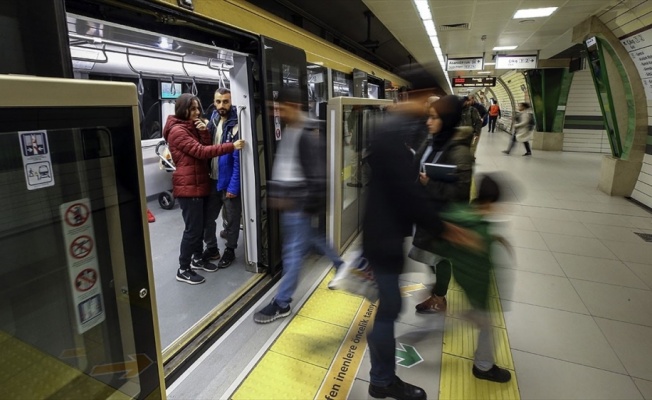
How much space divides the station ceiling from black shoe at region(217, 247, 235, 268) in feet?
8.39

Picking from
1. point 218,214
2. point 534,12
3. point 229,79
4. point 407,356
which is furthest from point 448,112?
point 534,12

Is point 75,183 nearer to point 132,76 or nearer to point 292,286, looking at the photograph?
point 292,286

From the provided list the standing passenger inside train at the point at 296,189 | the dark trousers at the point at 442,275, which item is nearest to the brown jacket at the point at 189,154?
the standing passenger inside train at the point at 296,189

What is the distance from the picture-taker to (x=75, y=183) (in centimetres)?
132

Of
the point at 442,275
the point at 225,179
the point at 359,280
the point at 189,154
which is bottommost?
the point at 442,275

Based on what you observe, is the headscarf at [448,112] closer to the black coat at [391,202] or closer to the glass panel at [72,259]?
the black coat at [391,202]

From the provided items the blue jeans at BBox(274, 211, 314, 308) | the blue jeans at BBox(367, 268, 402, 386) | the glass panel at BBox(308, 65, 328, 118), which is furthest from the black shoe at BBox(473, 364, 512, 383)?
the glass panel at BBox(308, 65, 328, 118)

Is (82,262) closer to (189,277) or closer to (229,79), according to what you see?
(189,277)

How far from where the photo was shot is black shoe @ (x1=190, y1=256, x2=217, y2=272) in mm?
3525

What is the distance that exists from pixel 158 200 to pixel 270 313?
3.94 meters

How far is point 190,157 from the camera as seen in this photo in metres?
3.05

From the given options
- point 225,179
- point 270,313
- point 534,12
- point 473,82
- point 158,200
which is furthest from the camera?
point 473,82

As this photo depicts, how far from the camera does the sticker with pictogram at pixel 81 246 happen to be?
1341mm

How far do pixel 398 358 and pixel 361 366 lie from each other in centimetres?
25
